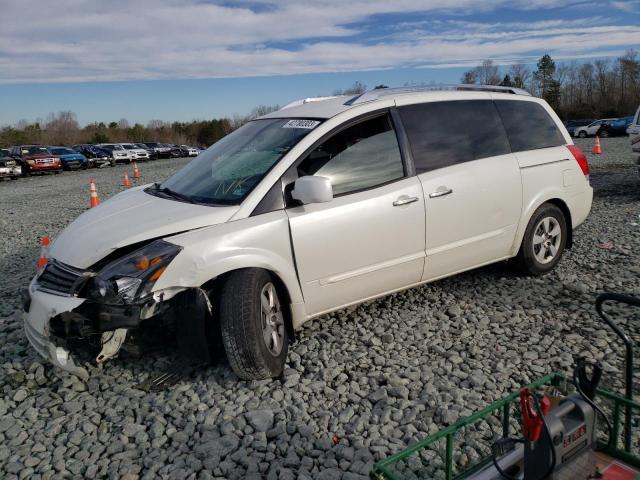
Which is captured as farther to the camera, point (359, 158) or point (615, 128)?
point (615, 128)

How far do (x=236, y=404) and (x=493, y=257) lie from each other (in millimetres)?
2822

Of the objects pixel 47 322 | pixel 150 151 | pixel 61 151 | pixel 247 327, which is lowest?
pixel 247 327

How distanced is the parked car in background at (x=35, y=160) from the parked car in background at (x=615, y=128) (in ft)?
111

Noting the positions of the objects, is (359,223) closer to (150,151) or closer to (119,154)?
(119,154)

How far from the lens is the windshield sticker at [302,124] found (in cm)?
431

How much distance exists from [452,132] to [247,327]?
2619mm

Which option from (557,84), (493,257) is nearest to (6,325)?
(493,257)

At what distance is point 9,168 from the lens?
26719 mm

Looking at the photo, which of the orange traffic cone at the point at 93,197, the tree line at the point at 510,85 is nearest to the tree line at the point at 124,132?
the tree line at the point at 510,85

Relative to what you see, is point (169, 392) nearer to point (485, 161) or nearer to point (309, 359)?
point (309, 359)

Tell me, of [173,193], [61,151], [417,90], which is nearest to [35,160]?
[61,151]

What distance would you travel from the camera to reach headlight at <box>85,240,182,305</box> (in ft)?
11.2

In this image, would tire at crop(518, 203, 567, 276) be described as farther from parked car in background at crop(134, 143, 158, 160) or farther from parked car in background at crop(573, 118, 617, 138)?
parked car in background at crop(134, 143, 158, 160)

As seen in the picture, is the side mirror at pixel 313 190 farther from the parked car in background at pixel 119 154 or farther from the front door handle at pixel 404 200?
the parked car in background at pixel 119 154
